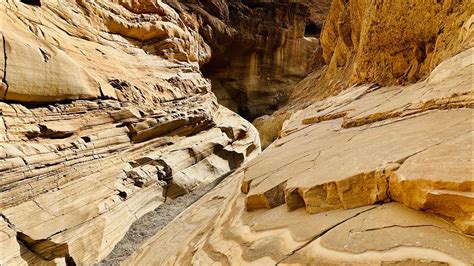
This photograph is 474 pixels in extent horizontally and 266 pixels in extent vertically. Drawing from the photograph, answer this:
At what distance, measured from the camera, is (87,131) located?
5637 millimetres

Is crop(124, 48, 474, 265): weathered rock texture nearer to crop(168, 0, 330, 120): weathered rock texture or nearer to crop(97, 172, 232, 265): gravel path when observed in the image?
crop(97, 172, 232, 265): gravel path

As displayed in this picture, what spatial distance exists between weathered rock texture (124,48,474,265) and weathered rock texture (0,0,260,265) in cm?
176

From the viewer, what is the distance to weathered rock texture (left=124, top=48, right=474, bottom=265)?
5.25ft

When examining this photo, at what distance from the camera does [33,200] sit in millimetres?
4434

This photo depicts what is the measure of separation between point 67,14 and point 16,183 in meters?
4.04

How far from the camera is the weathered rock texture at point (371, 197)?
5.25ft

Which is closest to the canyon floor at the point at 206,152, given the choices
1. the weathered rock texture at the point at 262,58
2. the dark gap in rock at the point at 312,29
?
the weathered rock texture at the point at 262,58

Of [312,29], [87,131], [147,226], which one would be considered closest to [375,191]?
[147,226]

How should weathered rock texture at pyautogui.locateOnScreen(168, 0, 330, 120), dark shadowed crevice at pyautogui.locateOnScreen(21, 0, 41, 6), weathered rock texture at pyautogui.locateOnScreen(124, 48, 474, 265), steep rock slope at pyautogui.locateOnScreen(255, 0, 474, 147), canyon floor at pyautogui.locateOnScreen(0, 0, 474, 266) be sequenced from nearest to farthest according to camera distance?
weathered rock texture at pyautogui.locateOnScreen(124, 48, 474, 265) < canyon floor at pyautogui.locateOnScreen(0, 0, 474, 266) < steep rock slope at pyautogui.locateOnScreen(255, 0, 474, 147) < dark shadowed crevice at pyautogui.locateOnScreen(21, 0, 41, 6) < weathered rock texture at pyautogui.locateOnScreen(168, 0, 330, 120)

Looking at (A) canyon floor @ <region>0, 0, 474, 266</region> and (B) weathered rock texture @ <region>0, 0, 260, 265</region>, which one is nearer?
(A) canyon floor @ <region>0, 0, 474, 266</region>

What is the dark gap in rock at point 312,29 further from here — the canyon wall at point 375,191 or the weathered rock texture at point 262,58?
the canyon wall at point 375,191

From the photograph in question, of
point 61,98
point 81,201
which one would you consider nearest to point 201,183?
point 81,201

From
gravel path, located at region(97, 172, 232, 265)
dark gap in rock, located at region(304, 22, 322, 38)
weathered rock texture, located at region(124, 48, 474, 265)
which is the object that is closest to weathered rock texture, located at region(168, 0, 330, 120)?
dark gap in rock, located at region(304, 22, 322, 38)

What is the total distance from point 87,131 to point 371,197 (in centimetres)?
526
